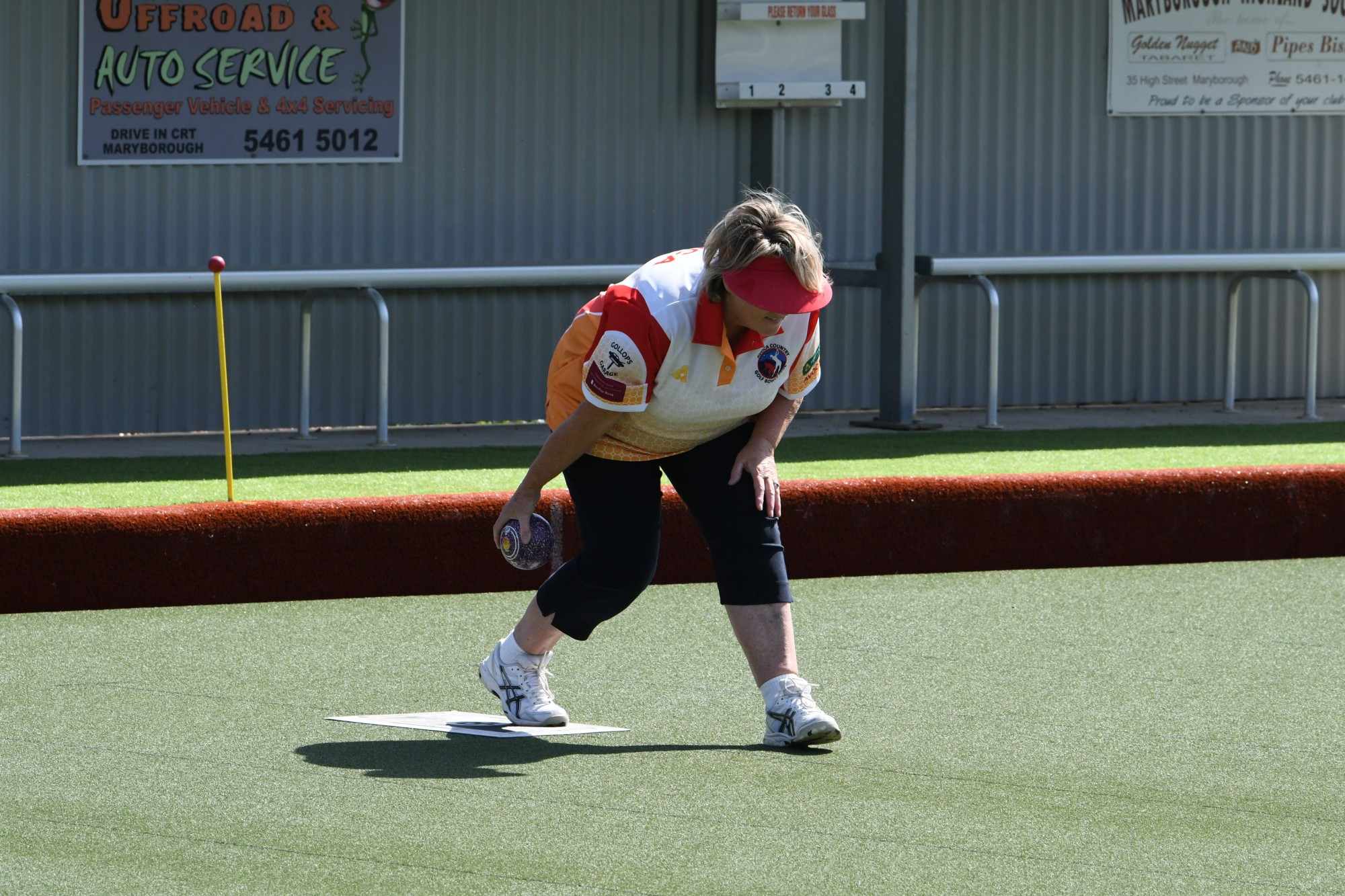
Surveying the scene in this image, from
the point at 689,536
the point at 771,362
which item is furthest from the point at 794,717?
A: the point at 689,536

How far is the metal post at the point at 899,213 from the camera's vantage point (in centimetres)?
915

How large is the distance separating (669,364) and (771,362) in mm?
240

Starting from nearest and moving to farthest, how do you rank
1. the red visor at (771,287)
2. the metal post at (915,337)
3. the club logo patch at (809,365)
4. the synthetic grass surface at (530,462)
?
the red visor at (771,287) < the club logo patch at (809,365) < the synthetic grass surface at (530,462) < the metal post at (915,337)

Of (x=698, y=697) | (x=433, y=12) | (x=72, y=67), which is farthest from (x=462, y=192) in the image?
(x=698, y=697)

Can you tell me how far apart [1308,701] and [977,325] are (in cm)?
566

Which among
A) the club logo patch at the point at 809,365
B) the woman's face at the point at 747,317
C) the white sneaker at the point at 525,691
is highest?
the woman's face at the point at 747,317

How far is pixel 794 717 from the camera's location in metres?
4.46

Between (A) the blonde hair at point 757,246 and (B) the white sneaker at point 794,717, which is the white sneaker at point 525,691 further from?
(A) the blonde hair at point 757,246

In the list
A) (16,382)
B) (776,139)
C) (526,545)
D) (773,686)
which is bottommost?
(773,686)

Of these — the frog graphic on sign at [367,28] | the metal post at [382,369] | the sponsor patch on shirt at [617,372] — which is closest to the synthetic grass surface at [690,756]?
the sponsor patch on shirt at [617,372]

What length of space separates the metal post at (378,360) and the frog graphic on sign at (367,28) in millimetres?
1076

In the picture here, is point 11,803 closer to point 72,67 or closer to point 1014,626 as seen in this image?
point 1014,626

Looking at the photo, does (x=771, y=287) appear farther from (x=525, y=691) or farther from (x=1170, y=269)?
(x=1170, y=269)

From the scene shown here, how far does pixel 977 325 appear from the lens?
10555 mm
